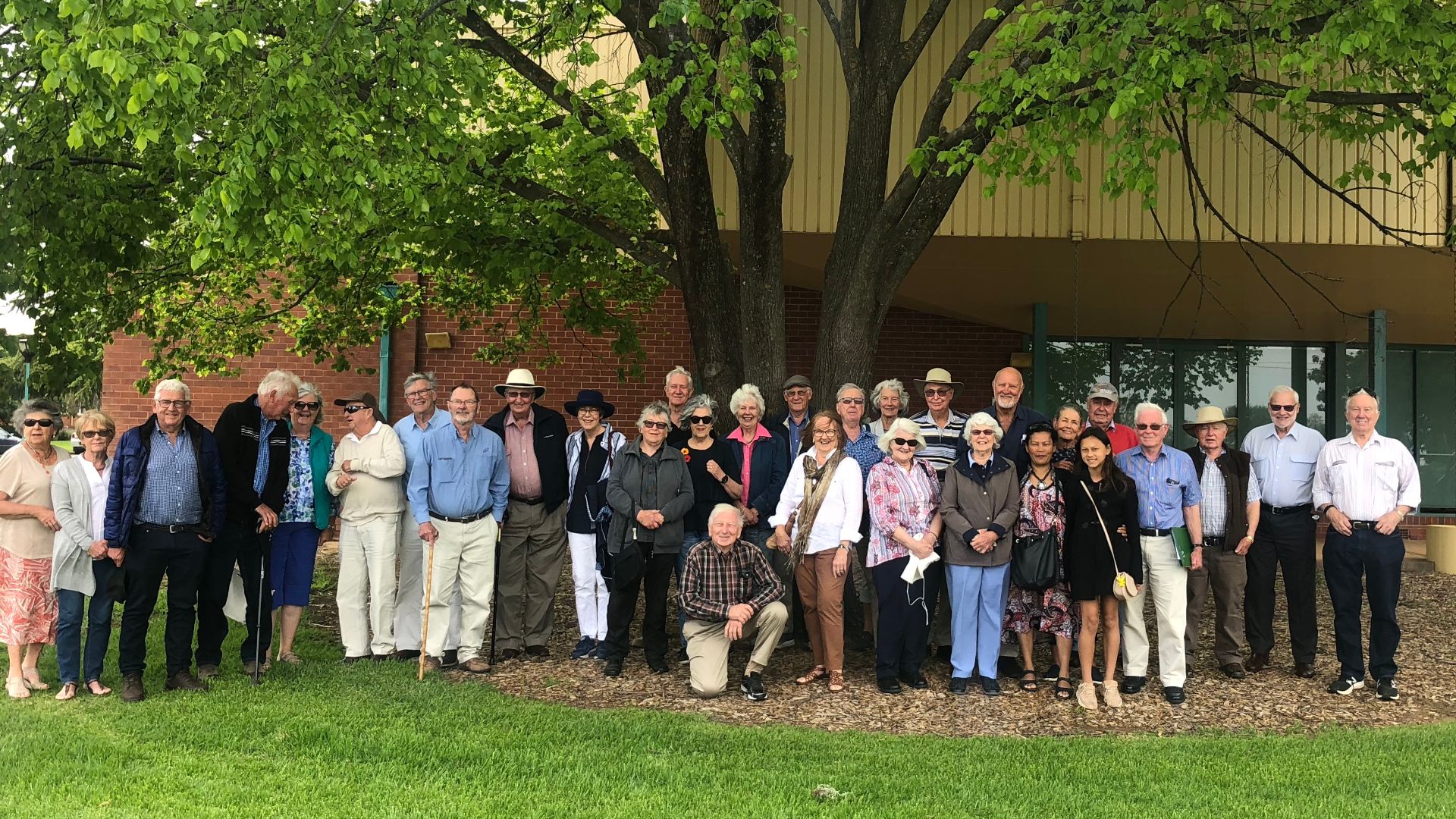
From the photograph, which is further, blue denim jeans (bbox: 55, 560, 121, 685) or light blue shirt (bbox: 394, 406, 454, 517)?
light blue shirt (bbox: 394, 406, 454, 517)

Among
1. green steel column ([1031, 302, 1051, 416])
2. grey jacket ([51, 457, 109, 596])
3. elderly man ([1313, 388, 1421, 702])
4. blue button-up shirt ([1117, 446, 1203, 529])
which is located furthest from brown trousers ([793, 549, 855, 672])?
green steel column ([1031, 302, 1051, 416])

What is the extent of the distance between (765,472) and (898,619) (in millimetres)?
1295

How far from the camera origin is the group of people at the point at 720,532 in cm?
641

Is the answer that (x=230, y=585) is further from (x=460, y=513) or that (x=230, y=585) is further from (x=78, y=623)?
(x=460, y=513)

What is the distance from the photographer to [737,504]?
7.27 meters

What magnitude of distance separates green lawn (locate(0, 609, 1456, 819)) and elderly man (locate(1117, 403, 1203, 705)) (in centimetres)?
80

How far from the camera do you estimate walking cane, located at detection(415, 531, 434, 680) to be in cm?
689

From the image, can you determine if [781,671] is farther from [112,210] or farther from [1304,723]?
[112,210]

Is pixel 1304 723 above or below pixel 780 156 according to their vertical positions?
below

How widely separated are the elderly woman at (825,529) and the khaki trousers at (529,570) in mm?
1620

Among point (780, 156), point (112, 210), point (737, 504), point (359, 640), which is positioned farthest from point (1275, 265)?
point (112, 210)

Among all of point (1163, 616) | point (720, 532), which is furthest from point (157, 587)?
point (1163, 616)

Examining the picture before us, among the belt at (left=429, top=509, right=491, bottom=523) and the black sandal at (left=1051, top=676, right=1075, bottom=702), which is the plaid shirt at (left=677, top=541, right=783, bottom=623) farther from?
the black sandal at (left=1051, top=676, right=1075, bottom=702)

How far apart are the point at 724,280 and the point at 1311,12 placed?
4.07m
